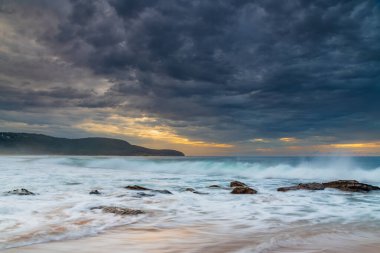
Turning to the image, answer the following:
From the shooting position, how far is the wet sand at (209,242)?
4.41 metres

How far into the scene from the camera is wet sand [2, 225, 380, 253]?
4.41 metres

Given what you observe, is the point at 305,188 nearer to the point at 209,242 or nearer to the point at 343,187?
the point at 343,187

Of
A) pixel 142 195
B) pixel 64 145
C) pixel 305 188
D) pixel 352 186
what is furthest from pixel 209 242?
pixel 64 145

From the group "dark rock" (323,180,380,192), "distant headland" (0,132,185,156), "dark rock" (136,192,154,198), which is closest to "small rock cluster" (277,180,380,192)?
"dark rock" (323,180,380,192)

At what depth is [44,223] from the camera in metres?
6.11

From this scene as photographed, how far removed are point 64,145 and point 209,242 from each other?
147043 millimetres

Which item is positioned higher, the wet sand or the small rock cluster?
the small rock cluster

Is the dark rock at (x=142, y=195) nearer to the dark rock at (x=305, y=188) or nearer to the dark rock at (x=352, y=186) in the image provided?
the dark rock at (x=305, y=188)

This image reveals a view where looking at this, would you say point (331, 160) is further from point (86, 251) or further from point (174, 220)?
point (86, 251)

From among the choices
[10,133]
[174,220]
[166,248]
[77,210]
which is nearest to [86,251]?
[166,248]

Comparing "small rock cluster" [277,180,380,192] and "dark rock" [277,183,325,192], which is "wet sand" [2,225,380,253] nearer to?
"dark rock" [277,183,325,192]

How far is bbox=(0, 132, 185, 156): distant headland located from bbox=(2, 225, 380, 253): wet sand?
13252 cm

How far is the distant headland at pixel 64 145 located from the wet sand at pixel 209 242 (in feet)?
435

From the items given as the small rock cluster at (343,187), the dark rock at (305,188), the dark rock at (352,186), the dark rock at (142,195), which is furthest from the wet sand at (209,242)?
the dark rock at (352,186)
